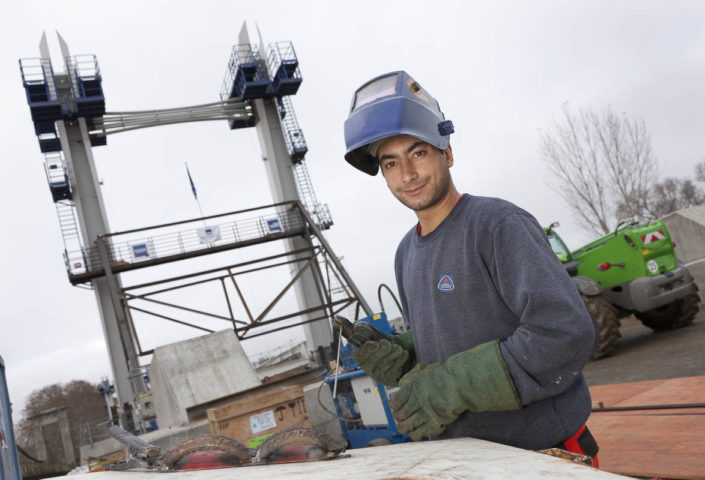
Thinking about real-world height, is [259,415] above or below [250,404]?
below

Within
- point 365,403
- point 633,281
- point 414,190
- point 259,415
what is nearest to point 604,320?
point 633,281

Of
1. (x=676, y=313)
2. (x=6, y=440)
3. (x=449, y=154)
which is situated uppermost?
(x=449, y=154)

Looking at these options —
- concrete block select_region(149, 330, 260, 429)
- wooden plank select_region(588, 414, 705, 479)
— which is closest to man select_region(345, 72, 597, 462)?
wooden plank select_region(588, 414, 705, 479)

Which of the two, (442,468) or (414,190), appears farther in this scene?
(414,190)

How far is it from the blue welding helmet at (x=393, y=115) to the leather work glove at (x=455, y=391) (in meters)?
0.77

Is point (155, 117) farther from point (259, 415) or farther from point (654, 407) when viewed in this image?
point (654, 407)

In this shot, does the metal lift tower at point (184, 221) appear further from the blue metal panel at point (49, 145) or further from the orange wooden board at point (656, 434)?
the orange wooden board at point (656, 434)

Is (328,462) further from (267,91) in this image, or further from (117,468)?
(267,91)

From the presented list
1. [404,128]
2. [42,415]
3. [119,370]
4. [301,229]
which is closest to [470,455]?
[404,128]

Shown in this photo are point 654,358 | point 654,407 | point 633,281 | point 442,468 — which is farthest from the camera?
point 633,281

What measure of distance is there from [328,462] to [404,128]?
3.61ft

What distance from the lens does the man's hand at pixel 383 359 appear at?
6.29 ft

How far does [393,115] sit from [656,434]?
2157 mm

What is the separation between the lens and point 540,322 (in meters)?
1.42
